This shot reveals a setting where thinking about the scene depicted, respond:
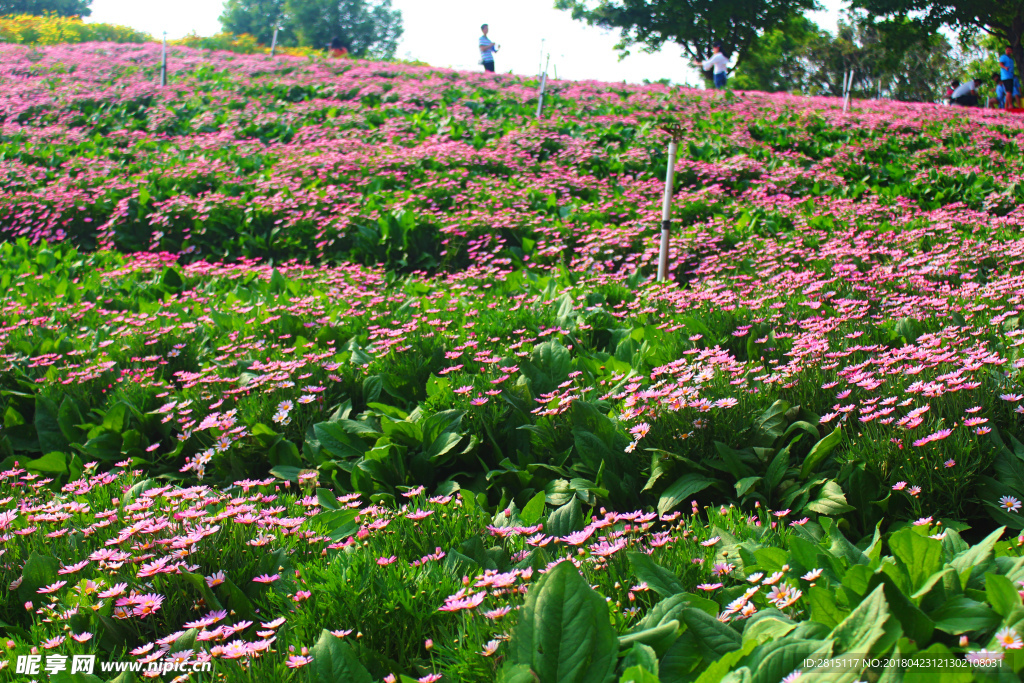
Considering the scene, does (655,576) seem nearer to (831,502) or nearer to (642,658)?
(642,658)

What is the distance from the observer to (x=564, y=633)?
5.17ft

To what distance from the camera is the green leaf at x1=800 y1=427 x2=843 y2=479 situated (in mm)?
2906

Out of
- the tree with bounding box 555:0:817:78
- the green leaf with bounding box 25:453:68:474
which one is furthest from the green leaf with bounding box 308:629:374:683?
the tree with bounding box 555:0:817:78

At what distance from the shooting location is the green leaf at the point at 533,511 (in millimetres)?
2703

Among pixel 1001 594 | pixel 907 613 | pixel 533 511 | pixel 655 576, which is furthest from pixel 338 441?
pixel 1001 594

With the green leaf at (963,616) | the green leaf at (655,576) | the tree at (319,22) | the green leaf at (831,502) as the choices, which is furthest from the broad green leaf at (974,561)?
the tree at (319,22)

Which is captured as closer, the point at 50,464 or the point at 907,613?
the point at 907,613

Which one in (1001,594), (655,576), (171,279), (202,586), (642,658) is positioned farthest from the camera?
(171,279)

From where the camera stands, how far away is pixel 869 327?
13.6 ft

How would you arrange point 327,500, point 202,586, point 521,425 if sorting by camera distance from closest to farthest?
1. point 202,586
2. point 327,500
3. point 521,425

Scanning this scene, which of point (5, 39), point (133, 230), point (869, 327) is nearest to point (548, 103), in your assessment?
point (133, 230)

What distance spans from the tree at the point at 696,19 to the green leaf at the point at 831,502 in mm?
44336

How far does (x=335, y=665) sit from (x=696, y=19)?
47513 millimetres

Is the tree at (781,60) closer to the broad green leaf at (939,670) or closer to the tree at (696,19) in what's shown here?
the tree at (696,19)
